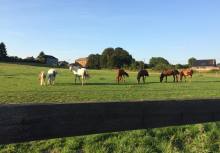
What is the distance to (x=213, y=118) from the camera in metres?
4.21

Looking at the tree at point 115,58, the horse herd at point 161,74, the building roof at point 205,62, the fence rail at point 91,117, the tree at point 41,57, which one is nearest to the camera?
the fence rail at point 91,117

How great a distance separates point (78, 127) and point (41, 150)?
3.56m

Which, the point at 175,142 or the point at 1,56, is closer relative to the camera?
the point at 175,142

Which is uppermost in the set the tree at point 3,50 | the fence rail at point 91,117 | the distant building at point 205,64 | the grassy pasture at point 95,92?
the tree at point 3,50

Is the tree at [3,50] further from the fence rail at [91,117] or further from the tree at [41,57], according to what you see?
the fence rail at [91,117]

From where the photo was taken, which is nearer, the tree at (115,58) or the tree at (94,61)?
the tree at (115,58)

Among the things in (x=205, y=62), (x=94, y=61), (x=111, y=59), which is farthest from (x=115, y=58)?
(x=205, y=62)

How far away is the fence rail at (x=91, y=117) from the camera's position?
2854 mm

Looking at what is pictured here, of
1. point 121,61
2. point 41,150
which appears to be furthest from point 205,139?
point 121,61

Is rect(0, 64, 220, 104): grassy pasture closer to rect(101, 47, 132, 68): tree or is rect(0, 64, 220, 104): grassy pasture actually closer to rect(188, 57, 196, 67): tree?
rect(101, 47, 132, 68): tree

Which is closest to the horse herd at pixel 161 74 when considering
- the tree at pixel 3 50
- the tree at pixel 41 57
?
the tree at pixel 3 50

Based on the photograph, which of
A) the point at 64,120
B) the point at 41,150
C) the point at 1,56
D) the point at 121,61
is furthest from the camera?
the point at 121,61

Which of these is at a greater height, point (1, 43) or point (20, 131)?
point (1, 43)

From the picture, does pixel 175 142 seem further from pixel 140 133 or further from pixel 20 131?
pixel 20 131
